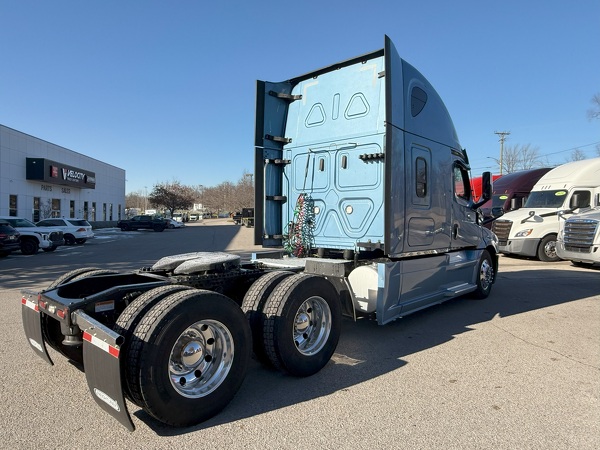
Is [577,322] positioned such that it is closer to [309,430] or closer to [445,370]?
[445,370]

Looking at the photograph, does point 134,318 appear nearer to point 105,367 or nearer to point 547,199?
point 105,367

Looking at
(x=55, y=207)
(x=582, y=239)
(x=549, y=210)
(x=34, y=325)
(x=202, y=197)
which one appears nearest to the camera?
(x=34, y=325)

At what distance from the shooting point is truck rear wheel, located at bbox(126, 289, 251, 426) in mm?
2775

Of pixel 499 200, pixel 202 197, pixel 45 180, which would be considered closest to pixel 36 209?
pixel 45 180

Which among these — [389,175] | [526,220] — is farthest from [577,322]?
[526,220]

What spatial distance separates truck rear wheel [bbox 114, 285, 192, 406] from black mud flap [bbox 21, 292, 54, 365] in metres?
1.21

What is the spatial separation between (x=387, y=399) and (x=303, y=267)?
2048 mm

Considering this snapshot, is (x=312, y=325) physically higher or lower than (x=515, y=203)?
lower

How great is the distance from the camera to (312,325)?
428cm

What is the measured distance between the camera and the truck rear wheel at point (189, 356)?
109 inches

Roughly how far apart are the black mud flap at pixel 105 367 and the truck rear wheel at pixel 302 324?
1.39 meters

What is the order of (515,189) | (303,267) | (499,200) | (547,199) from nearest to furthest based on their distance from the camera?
(303,267), (547,199), (515,189), (499,200)

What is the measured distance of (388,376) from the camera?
159 inches

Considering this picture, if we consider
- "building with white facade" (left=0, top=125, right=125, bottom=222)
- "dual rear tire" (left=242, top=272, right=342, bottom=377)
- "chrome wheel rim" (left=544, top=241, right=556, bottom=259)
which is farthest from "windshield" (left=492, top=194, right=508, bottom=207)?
"building with white facade" (left=0, top=125, right=125, bottom=222)
